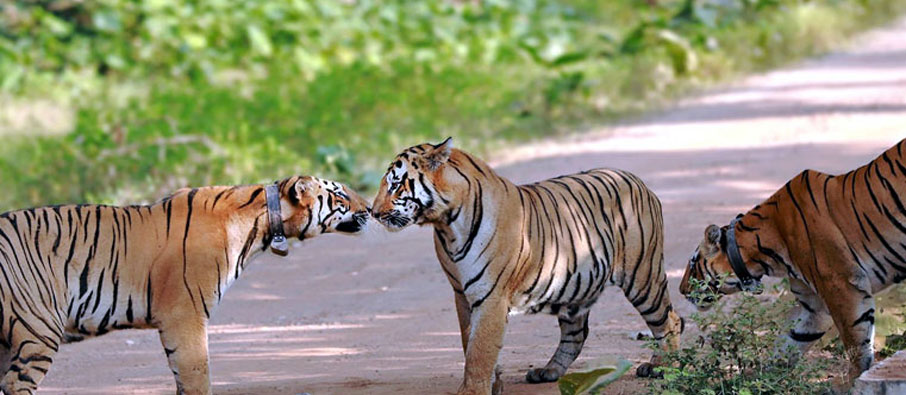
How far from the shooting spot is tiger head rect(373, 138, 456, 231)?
18.6 feet

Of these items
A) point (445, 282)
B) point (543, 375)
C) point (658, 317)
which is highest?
point (658, 317)

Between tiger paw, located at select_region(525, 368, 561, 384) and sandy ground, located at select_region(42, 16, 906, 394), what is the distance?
0.20 feet

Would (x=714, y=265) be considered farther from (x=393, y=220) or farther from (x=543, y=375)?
(x=393, y=220)

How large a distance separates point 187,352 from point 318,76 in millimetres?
10467

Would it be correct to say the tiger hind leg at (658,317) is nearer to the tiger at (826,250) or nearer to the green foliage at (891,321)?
the tiger at (826,250)

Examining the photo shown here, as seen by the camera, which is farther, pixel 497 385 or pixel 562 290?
pixel 497 385

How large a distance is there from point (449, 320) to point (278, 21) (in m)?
10.4

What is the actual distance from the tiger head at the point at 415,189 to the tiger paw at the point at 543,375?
1.11 metres

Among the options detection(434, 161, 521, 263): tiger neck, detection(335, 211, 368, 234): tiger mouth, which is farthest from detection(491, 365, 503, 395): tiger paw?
detection(335, 211, 368, 234): tiger mouth

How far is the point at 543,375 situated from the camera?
249 inches

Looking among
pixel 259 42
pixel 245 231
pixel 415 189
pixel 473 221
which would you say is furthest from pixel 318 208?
pixel 259 42

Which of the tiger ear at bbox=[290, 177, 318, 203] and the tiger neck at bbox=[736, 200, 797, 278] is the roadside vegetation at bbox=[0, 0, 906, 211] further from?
the tiger neck at bbox=[736, 200, 797, 278]

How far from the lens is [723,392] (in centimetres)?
541

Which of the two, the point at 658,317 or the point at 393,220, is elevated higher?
the point at 393,220
